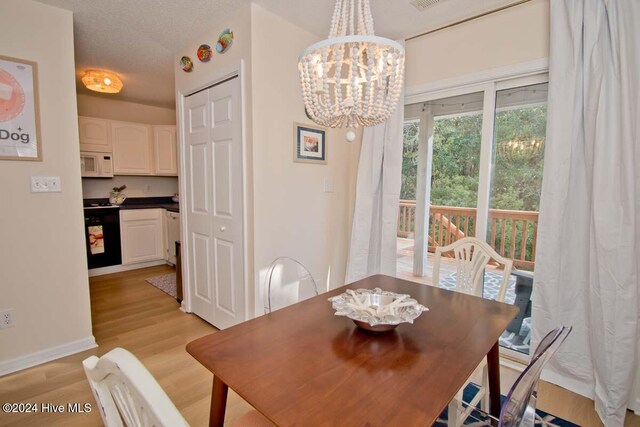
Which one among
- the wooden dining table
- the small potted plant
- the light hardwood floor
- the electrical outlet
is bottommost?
the light hardwood floor

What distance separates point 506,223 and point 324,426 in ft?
6.69

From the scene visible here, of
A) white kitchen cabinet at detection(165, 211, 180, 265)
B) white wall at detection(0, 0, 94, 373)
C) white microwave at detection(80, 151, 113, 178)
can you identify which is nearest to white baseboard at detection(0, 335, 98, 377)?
white wall at detection(0, 0, 94, 373)

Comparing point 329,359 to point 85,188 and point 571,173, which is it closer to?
point 571,173

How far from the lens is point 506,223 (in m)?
2.21

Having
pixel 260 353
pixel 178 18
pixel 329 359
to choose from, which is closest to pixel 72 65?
pixel 178 18

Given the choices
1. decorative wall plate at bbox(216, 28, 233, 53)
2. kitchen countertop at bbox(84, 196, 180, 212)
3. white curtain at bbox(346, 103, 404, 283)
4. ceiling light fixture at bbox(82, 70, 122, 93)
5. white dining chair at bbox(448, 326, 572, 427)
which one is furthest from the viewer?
kitchen countertop at bbox(84, 196, 180, 212)

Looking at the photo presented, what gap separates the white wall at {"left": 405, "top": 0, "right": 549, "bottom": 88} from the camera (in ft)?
6.31

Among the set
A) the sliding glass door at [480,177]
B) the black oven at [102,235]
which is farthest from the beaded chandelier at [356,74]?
the black oven at [102,235]

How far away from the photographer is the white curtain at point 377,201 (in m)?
2.59

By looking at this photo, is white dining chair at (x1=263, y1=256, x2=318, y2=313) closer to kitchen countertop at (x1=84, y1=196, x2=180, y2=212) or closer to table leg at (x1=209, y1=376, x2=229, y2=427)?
table leg at (x1=209, y1=376, x2=229, y2=427)

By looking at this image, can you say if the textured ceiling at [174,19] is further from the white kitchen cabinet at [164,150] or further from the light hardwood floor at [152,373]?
the light hardwood floor at [152,373]

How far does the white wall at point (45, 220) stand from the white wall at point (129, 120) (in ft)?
7.88

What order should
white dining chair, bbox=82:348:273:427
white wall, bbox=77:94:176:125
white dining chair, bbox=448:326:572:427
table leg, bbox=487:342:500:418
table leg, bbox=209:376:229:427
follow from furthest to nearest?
white wall, bbox=77:94:176:125 < table leg, bbox=487:342:500:418 < table leg, bbox=209:376:229:427 < white dining chair, bbox=448:326:572:427 < white dining chair, bbox=82:348:273:427

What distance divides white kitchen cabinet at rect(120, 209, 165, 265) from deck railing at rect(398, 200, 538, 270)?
12.5 ft
